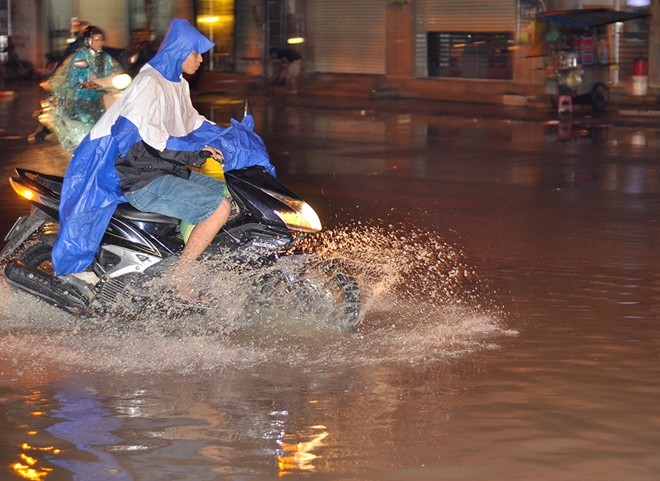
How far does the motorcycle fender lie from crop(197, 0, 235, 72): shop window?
28.0m

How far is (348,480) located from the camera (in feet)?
13.8

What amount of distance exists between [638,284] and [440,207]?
11.2 feet

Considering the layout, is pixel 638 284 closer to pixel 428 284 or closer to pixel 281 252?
pixel 428 284

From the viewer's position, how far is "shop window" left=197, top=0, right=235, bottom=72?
34219 mm

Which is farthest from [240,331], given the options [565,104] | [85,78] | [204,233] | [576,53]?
[576,53]

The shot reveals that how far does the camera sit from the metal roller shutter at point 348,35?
3011cm

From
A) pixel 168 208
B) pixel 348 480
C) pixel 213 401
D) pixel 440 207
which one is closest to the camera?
pixel 348 480

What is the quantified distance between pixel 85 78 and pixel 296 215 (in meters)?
5.07

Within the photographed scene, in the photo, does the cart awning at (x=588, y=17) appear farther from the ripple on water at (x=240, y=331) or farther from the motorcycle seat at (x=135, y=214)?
the motorcycle seat at (x=135, y=214)

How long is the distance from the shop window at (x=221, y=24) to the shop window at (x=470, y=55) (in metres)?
7.58

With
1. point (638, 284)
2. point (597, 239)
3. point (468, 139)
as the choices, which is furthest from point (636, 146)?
point (638, 284)

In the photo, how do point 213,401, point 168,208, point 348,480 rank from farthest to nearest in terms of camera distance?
point 168,208, point 213,401, point 348,480

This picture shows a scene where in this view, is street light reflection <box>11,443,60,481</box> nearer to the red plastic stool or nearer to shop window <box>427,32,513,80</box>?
the red plastic stool

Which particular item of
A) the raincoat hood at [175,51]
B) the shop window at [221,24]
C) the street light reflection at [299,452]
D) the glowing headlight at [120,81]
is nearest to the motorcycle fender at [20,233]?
the raincoat hood at [175,51]
